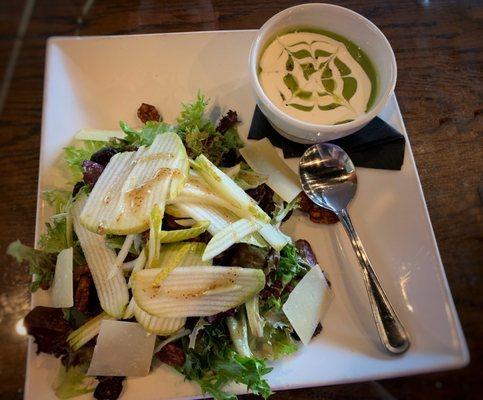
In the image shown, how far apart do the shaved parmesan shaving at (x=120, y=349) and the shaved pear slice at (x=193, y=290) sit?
0.11 metres

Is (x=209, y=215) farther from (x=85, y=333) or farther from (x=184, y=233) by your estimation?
(x=85, y=333)

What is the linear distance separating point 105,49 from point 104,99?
19 cm

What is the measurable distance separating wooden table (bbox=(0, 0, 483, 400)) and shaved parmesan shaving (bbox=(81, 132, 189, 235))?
0.51m

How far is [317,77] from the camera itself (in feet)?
4.29

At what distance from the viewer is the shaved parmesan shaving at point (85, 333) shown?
1.14 meters

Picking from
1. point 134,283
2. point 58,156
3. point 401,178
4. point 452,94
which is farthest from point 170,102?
point 452,94

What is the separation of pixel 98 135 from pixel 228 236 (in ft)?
2.01

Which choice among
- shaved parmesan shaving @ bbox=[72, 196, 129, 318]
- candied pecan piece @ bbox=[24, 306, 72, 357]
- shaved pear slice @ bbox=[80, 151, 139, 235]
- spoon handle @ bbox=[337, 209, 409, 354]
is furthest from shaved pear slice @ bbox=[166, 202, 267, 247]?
candied pecan piece @ bbox=[24, 306, 72, 357]

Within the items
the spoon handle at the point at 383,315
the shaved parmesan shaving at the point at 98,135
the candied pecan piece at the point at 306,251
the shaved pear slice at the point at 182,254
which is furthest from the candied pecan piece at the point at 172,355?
the shaved parmesan shaving at the point at 98,135

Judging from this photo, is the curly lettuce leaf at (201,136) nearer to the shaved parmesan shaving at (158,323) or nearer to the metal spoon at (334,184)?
the metal spoon at (334,184)

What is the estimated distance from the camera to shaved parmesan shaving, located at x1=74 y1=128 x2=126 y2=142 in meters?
1.37

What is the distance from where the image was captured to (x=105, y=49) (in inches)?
59.3

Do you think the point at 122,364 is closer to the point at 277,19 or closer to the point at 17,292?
the point at 17,292

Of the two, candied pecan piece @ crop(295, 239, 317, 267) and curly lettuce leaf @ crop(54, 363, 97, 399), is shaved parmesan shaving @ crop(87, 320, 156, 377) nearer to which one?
curly lettuce leaf @ crop(54, 363, 97, 399)
